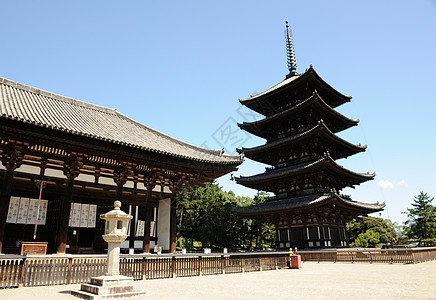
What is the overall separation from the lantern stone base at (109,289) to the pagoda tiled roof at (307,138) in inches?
811

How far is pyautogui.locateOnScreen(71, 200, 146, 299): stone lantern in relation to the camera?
25.4 ft

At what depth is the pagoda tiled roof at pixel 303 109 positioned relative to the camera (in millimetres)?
26484

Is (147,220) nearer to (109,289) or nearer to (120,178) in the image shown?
(120,178)

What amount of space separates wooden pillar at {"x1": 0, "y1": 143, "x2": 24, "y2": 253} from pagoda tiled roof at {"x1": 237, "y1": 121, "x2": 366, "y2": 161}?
21.2 meters

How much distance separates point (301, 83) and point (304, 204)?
12548mm

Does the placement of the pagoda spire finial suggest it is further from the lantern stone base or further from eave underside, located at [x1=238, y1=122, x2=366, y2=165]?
the lantern stone base

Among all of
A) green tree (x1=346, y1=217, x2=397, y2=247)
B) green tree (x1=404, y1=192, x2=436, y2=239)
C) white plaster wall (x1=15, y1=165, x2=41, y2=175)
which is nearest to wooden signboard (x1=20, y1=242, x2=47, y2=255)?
white plaster wall (x1=15, y1=165, x2=41, y2=175)

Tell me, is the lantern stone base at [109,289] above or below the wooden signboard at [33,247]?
below

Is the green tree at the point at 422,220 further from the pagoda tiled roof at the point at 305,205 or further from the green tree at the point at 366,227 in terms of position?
the pagoda tiled roof at the point at 305,205

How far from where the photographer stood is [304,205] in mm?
23125

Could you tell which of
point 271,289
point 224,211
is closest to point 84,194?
point 271,289

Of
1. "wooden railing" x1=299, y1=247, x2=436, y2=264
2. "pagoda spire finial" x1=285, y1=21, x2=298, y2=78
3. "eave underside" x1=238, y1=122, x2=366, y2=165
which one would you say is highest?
"pagoda spire finial" x1=285, y1=21, x2=298, y2=78

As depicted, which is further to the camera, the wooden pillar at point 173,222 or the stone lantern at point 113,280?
the wooden pillar at point 173,222

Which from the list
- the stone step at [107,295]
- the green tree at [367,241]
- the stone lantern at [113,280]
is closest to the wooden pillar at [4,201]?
the stone lantern at [113,280]
